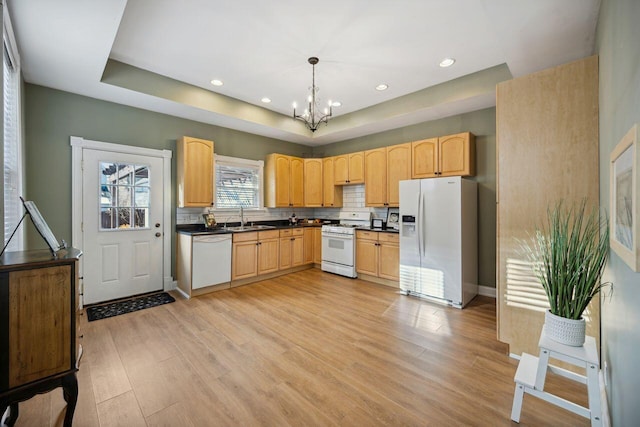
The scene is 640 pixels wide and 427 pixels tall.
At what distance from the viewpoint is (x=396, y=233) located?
430 centimetres

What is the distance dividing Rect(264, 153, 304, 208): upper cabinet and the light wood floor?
237 centimetres

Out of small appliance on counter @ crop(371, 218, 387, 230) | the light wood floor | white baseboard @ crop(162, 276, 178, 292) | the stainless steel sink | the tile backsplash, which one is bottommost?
the light wood floor

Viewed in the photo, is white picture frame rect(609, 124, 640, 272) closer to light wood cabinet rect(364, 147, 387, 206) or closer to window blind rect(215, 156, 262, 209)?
light wood cabinet rect(364, 147, 387, 206)

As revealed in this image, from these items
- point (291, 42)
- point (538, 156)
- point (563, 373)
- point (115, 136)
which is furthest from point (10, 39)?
point (563, 373)

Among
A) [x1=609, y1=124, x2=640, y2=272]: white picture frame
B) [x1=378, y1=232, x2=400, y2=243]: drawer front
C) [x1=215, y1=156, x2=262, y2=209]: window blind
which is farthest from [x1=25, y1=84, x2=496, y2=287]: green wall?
[x1=609, y1=124, x2=640, y2=272]: white picture frame

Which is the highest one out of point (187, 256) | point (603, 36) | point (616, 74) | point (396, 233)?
point (603, 36)

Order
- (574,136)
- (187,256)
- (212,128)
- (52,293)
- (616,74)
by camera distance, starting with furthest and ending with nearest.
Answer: (212,128), (187,256), (574,136), (52,293), (616,74)

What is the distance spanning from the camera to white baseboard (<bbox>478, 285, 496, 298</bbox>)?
3.88m

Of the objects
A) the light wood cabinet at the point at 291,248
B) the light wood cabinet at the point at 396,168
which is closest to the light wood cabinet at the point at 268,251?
the light wood cabinet at the point at 291,248

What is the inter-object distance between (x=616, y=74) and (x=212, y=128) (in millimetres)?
4686

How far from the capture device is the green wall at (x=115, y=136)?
311cm

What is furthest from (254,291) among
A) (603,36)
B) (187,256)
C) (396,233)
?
(603,36)

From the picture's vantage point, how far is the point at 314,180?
5.69 m

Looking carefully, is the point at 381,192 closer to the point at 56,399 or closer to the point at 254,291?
the point at 254,291
